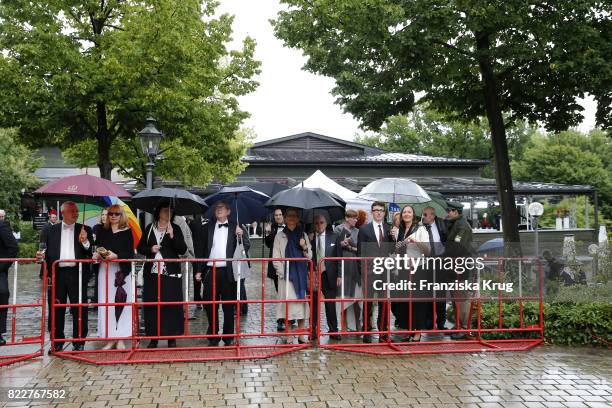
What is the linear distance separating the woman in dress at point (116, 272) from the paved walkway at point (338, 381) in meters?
0.78

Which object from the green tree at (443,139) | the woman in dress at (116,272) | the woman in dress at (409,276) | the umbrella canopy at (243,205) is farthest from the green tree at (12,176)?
the green tree at (443,139)

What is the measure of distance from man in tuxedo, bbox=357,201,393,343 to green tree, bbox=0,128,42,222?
21963 millimetres

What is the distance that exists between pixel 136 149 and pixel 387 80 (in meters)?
10.5

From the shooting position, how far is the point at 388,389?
238 inches

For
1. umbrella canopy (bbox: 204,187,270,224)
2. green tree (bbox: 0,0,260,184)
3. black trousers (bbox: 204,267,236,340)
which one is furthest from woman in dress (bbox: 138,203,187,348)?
green tree (bbox: 0,0,260,184)

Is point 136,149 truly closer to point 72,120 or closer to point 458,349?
point 72,120

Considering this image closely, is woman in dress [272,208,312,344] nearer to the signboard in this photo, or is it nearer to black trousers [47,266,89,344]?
black trousers [47,266,89,344]

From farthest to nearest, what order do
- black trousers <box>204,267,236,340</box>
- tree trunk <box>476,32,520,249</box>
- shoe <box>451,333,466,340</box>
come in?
tree trunk <box>476,32,520,249</box> < shoe <box>451,333,466,340</box> < black trousers <box>204,267,236,340</box>

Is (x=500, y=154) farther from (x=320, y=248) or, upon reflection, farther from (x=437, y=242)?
(x=320, y=248)

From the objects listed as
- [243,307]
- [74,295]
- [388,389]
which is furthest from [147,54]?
[388,389]

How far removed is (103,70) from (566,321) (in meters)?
12.0

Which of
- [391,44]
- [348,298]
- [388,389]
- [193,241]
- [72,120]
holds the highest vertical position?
[391,44]

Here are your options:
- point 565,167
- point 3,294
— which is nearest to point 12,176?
point 3,294

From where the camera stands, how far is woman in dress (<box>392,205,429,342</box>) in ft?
25.8
